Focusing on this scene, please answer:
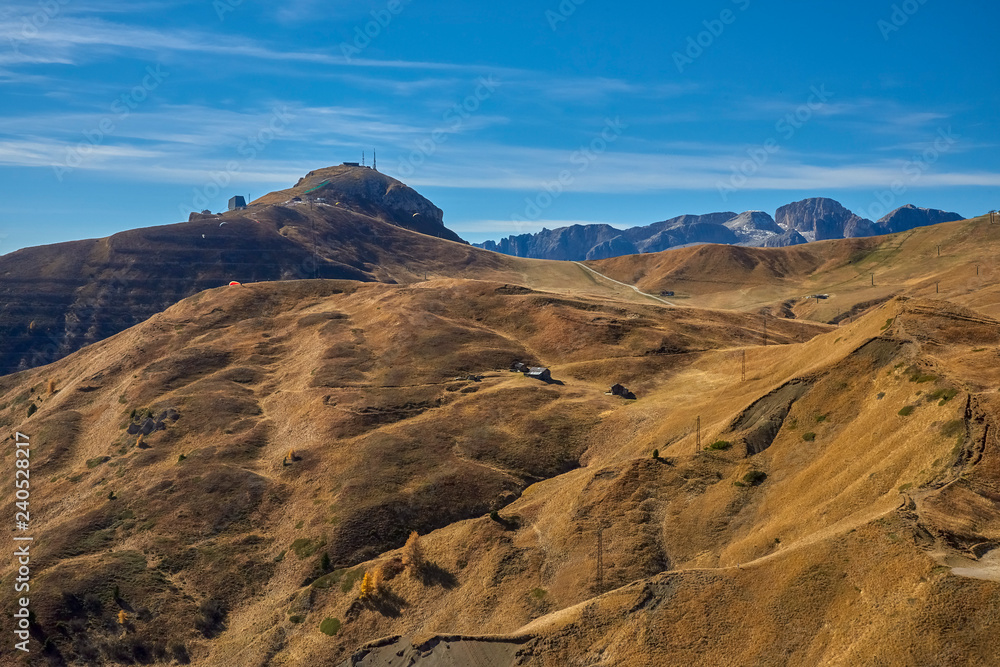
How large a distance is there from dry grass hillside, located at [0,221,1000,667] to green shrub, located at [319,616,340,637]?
23 cm

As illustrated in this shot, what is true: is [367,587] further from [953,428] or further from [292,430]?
[953,428]

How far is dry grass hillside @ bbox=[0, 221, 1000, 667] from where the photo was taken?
38.2m

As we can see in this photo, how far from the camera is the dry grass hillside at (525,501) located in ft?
125

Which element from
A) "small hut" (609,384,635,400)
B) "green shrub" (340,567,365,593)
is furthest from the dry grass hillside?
"small hut" (609,384,635,400)

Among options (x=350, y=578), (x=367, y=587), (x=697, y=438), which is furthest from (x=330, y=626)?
(x=697, y=438)

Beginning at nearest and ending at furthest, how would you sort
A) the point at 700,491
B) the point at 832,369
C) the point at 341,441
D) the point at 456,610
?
the point at 456,610
the point at 700,491
the point at 832,369
the point at 341,441

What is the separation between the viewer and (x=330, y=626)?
58312 millimetres

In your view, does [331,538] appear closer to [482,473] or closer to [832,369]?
[482,473]

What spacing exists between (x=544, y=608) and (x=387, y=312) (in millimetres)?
90165

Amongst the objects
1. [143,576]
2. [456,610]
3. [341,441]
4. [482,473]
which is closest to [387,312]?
[341,441]

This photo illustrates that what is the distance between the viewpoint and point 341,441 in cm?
8662

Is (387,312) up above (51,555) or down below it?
above

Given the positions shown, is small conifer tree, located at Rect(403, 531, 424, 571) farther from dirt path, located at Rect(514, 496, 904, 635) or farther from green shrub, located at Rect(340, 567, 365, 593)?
dirt path, located at Rect(514, 496, 904, 635)

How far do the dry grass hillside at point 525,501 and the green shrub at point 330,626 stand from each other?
0.23m
